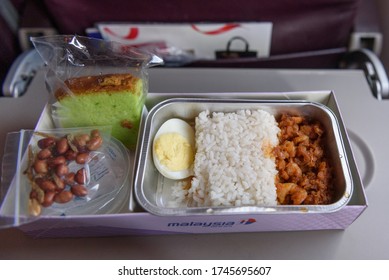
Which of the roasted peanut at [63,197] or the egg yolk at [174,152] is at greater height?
the egg yolk at [174,152]

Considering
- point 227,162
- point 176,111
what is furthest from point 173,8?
point 227,162

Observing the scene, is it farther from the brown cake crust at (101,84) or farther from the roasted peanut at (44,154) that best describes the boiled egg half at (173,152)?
the roasted peanut at (44,154)

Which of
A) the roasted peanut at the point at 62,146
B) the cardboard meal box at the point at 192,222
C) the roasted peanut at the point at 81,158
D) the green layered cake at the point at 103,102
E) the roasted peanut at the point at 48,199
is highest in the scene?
the green layered cake at the point at 103,102

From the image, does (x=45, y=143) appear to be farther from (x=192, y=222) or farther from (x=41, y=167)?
(x=192, y=222)

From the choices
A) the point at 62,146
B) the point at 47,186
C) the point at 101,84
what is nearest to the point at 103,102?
the point at 101,84

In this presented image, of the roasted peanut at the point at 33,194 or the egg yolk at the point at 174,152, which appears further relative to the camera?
the egg yolk at the point at 174,152

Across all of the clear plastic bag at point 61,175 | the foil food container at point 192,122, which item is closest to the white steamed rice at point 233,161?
the foil food container at point 192,122
